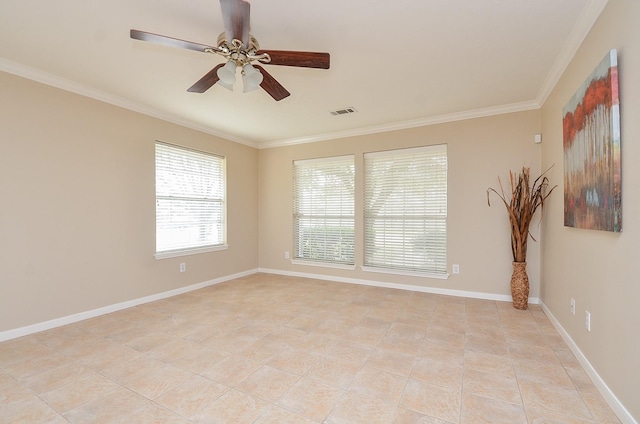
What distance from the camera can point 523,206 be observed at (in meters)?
3.40

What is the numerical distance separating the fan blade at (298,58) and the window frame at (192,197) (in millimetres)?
2677

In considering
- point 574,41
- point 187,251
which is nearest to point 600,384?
point 574,41

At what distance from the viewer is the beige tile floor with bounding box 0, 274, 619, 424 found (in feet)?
5.54

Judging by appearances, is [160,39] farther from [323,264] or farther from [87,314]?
[323,264]

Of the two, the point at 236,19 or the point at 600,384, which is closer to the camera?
the point at 236,19

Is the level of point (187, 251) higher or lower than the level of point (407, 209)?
lower

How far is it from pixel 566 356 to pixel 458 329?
2.68ft

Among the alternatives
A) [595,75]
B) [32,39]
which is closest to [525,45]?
[595,75]

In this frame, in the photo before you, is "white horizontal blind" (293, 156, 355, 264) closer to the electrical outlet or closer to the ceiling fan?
the ceiling fan

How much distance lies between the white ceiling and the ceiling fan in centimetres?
28

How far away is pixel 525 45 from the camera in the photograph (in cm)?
235

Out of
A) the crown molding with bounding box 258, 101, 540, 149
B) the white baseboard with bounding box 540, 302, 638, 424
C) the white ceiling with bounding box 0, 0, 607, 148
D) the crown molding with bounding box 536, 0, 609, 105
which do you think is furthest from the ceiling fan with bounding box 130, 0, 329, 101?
the white baseboard with bounding box 540, 302, 638, 424

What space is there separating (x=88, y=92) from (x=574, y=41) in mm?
4605

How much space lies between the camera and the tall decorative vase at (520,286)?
337 centimetres
